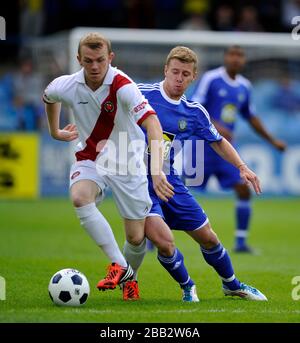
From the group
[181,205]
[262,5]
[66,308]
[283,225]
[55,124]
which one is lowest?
[283,225]

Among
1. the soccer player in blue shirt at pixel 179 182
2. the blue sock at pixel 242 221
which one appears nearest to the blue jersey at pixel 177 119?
the soccer player in blue shirt at pixel 179 182

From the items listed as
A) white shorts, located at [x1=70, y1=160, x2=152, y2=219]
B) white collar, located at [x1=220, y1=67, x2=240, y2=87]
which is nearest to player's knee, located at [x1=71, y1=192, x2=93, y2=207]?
white shorts, located at [x1=70, y1=160, x2=152, y2=219]

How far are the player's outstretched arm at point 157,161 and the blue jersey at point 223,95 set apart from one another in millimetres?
5909

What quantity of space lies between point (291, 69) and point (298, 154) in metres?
2.14

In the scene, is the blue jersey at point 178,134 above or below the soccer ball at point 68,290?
above

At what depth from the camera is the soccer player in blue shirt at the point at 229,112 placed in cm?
1256

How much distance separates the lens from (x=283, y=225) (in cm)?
1573

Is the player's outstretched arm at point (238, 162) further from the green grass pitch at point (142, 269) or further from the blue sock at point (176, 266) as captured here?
the green grass pitch at point (142, 269)

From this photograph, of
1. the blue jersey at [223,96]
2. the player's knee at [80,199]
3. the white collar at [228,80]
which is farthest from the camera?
the white collar at [228,80]

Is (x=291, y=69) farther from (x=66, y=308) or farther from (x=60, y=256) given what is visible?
(x=66, y=308)

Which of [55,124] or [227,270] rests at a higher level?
[55,124]

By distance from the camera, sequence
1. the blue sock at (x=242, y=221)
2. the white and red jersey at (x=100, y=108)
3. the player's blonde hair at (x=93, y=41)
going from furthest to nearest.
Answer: the blue sock at (x=242, y=221), the white and red jersey at (x=100, y=108), the player's blonde hair at (x=93, y=41)

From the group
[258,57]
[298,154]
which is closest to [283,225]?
[298,154]

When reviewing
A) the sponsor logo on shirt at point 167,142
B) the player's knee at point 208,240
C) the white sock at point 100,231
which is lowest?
the player's knee at point 208,240
